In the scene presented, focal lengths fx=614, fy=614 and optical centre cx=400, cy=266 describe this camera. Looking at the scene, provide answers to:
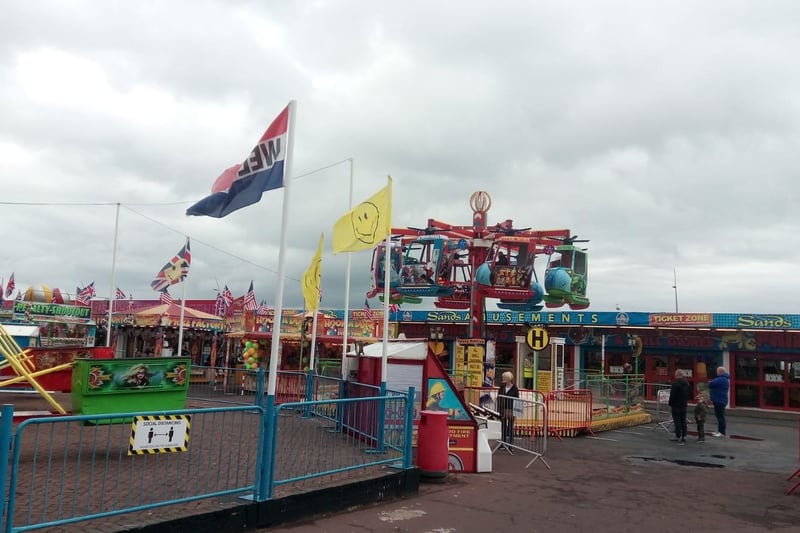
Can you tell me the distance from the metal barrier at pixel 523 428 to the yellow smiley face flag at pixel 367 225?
485 centimetres

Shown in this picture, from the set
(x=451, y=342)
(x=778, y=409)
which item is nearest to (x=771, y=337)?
(x=778, y=409)

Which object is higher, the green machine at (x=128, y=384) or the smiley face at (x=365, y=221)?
the smiley face at (x=365, y=221)

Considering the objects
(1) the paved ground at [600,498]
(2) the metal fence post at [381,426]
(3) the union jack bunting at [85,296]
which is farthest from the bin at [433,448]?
(3) the union jack bunting at [85,296]

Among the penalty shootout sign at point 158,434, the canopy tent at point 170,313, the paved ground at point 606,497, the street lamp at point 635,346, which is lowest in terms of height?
the paved ground at point 606,497

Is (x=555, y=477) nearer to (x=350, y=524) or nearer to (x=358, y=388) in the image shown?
(x=358, y=388)

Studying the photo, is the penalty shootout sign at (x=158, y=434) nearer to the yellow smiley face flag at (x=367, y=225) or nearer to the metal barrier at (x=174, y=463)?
the metal barrier at (x=174, y=463)

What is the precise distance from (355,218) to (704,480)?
8000 mm

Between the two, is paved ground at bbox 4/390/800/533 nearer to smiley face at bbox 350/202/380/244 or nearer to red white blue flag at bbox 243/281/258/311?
smiley face at bbox 350/202/380/244

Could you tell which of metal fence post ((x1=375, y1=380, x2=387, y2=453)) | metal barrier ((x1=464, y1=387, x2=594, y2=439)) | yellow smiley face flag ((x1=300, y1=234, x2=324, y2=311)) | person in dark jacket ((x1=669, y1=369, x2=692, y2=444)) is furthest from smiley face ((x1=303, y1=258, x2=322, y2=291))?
person in dark jacket ((x1=669, y1=369, x2=692, y2=444))

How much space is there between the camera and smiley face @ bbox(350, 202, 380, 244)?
10531 mm

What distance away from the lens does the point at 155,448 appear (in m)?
6.41

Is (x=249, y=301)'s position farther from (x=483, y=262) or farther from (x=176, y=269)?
(x=483, y=262)

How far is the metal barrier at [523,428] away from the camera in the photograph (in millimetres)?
13138

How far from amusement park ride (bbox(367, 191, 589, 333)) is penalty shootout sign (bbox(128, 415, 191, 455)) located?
56.7 feet
